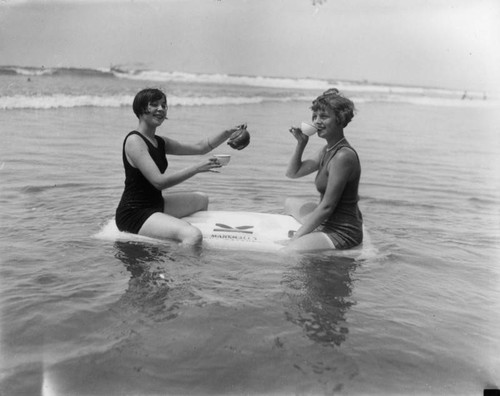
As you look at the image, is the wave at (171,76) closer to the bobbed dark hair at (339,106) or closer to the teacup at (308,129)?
the teacup at (308,129)

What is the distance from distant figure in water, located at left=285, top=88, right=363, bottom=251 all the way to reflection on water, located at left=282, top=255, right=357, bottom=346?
176mm

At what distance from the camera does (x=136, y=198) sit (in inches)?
200

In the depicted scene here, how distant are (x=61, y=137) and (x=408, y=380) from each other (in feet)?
32.7

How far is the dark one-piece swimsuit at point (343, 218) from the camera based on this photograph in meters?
4.84

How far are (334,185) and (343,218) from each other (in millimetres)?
377

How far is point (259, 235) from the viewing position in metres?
5.10

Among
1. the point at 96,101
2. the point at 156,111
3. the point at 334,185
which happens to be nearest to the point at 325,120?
the point at 334,185

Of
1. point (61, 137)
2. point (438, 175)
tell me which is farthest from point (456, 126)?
point (61, 137)

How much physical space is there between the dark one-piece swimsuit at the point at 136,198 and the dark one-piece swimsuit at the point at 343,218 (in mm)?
1541

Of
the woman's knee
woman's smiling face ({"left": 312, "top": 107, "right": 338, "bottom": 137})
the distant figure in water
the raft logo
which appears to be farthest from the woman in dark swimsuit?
woman's smiling face ({"left": 312, "top": 107, "right": 338, "bottom": 137})

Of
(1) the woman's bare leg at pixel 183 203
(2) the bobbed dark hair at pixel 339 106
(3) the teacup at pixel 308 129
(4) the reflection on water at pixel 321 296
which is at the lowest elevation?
(4) the reflection on water at pixel 321 296

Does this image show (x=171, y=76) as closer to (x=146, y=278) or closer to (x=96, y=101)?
(x=96, y=101)

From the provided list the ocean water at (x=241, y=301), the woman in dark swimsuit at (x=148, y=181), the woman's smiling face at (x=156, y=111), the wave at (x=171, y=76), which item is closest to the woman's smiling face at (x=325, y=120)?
the ocean water at (x=241, y=301)

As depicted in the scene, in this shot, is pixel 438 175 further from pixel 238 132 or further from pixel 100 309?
pixel 100 309
